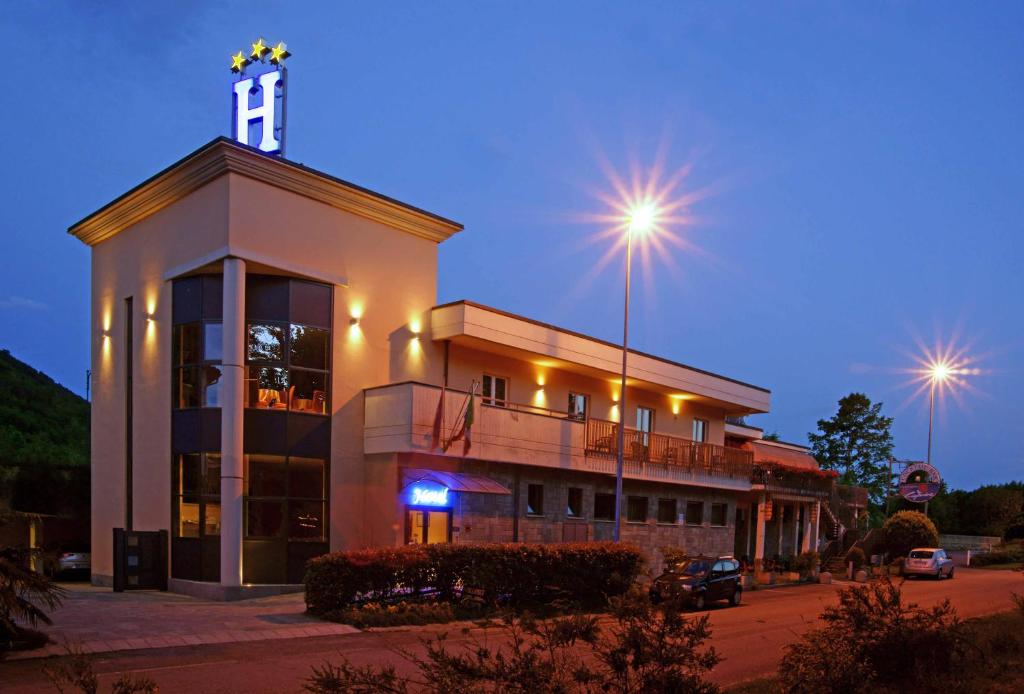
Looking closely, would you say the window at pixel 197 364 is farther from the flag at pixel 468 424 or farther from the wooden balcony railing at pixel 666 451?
the wooden balcony railing at pixel 666 451

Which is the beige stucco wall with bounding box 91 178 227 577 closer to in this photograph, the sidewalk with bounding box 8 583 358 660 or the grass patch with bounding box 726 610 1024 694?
the sidewalk with bounding box 8 583 358 660

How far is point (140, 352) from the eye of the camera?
992 inches

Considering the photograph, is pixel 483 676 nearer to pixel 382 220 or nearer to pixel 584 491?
pixel 382 220

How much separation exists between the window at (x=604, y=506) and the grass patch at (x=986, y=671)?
18101 millimetres

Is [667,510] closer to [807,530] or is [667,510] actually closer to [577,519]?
[577,519]

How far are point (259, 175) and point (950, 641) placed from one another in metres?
19.0

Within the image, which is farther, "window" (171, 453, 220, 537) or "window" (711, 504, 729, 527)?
"window" (711, 504, 729, 527)

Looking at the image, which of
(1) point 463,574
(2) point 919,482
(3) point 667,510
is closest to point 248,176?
(1) point 463,574

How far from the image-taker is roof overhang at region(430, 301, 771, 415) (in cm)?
2577

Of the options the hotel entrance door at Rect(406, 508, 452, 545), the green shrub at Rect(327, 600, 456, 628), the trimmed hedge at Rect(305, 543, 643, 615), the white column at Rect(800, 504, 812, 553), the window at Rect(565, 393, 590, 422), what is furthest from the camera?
the white column at Rect(800, 504, 812, 553)

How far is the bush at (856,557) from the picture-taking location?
132ft

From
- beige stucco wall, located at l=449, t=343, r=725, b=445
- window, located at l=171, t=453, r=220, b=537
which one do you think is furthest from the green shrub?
beige stucco wall, located at l=449, t=343, r=725, b=445

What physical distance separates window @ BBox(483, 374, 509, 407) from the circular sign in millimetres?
25751

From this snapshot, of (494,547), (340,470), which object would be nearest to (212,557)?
(340,470)
